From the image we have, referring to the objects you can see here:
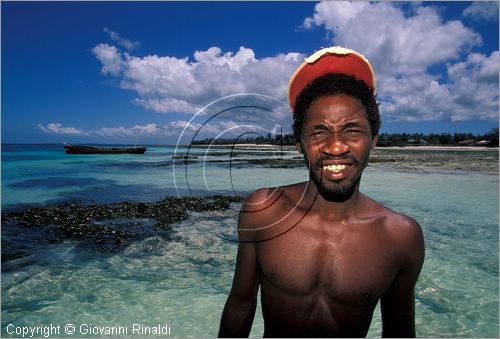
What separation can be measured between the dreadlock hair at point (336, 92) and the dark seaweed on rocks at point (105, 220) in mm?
6831

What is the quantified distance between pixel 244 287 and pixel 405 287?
1.05 m

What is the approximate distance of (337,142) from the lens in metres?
1.93

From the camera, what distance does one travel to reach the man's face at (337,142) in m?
1.93

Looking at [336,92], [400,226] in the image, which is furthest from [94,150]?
[400,226]

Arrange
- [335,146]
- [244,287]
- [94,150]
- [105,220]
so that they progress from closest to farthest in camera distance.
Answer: [335,146] < [244,287] < [105,220] < [94,150]

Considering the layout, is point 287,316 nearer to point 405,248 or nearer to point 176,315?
point 405,248

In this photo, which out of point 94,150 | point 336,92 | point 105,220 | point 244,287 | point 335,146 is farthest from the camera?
point 94,150

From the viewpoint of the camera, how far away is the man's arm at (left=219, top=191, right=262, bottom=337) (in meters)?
2.11

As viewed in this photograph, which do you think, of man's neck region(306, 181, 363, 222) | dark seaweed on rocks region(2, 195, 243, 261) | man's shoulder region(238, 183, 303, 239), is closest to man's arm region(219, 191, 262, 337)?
man's shoulder region(238, 183, 303, 239)

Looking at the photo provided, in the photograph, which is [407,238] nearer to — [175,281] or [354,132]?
[354,132]

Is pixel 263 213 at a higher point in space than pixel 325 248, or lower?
higher

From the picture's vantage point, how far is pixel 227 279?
618 cm

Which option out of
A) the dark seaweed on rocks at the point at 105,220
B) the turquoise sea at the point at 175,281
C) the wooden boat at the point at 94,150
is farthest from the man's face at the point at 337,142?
the wooden boat at the point at 94,150

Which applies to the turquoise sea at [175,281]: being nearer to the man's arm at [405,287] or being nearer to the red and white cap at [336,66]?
the red and white cap at [336,66]
